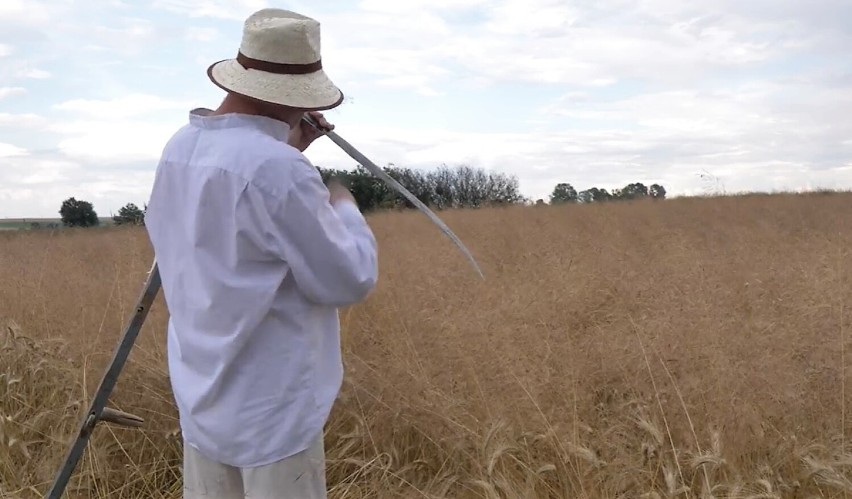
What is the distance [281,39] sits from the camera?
155 cm

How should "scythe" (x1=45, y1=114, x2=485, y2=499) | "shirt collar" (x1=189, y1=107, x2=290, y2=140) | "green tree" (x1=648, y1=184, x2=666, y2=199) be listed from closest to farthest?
"shirt collar" (x1=189, y1=107, x2=290, y2=140) → "scythe" (x1=45, y1=114, x2=485, y2=499) → "green tree" (x1=648, y1=184, x2=666, y2=199)

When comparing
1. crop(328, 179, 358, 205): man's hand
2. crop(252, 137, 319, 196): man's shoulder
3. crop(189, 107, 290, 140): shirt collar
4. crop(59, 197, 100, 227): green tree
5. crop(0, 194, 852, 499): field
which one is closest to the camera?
crop(252, 137, 319, 196): man's shoulder

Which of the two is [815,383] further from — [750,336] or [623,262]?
[623,262]

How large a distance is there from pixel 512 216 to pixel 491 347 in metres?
8.38

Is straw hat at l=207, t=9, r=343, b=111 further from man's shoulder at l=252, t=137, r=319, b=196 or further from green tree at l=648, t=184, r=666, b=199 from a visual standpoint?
green tree at l=648, t=184, r=666, b=199

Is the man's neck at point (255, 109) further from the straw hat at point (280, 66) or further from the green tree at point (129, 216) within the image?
the green tree at point (129, 216)

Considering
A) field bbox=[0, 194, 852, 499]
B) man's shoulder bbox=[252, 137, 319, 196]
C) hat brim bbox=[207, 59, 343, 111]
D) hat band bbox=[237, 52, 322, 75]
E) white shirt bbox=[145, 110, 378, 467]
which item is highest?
hat band bbox=[237, 52, 322, 75]

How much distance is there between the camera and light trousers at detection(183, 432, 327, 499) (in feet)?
5.17

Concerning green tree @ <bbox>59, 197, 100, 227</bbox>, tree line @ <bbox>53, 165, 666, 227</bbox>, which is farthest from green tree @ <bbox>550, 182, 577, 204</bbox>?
green tree @ <bbox>59, 197, 100, 227</bbox>

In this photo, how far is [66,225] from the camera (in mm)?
10414

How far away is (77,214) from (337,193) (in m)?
10.6

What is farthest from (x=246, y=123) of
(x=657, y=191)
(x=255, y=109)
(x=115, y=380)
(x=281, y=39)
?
(x=657, y=191)

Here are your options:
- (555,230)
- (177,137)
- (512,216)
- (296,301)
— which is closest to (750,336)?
(296,301)

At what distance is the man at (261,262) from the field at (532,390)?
0.85 m
